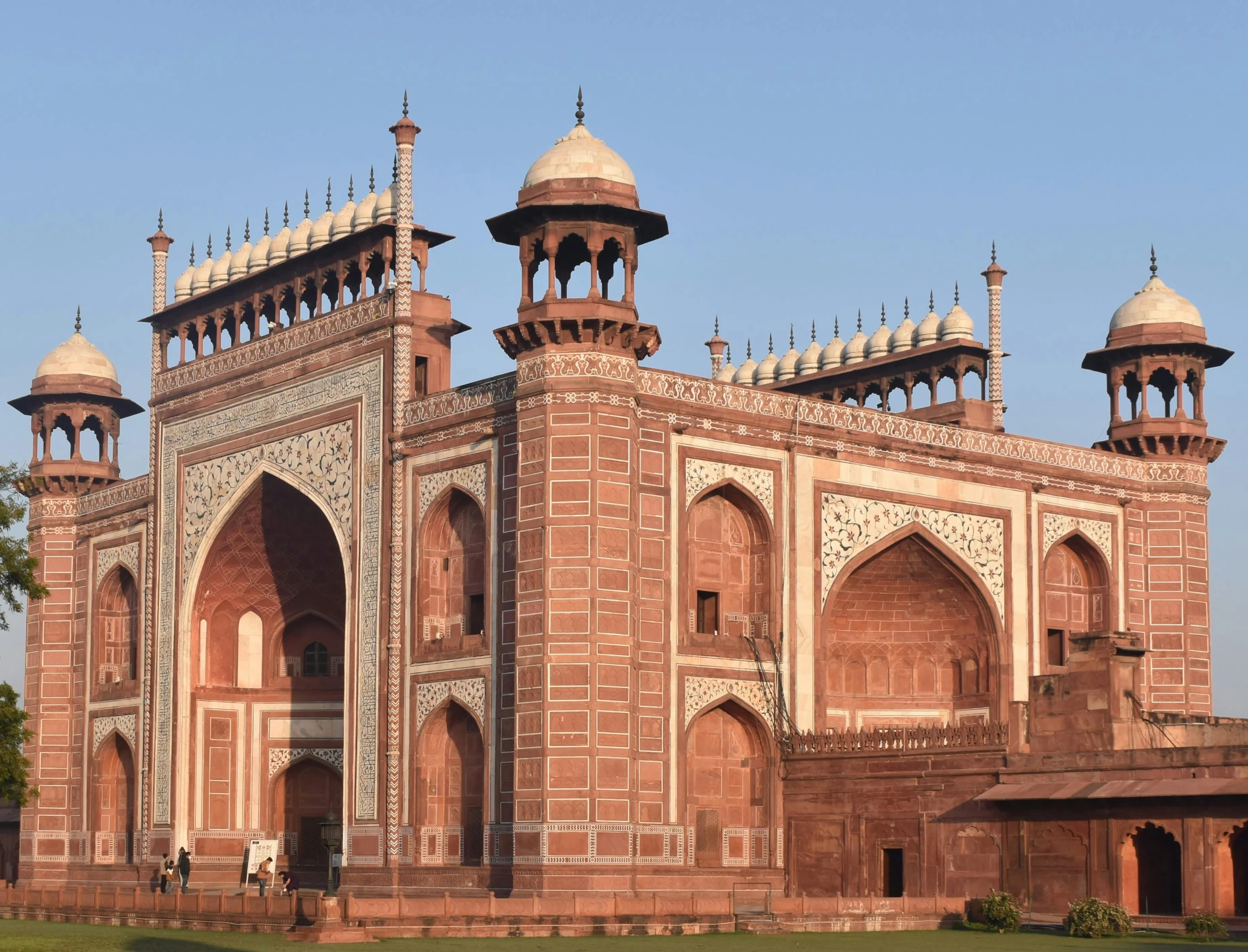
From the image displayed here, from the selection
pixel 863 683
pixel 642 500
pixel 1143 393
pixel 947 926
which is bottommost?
pixel 947 926

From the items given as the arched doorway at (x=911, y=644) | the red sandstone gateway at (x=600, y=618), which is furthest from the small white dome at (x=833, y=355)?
the arched doorway at (x=911, y=644)

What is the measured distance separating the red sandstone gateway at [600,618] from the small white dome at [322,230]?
0.08 m

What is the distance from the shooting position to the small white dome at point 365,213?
107ft

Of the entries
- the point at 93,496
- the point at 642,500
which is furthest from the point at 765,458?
the point at 93,496

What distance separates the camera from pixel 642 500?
2856 cm

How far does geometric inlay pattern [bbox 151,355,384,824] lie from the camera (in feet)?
102

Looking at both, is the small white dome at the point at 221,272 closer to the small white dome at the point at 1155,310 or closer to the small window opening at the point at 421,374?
the small window opening at the point at 421,374

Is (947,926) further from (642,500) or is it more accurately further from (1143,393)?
(1143,393)

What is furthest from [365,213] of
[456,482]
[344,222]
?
[456,482]

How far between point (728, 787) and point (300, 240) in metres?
11.6

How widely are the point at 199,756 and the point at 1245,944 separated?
19964 mm

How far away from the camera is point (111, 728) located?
38.4 meters

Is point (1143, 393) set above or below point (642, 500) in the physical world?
above

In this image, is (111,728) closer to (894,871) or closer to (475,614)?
(475,614)
